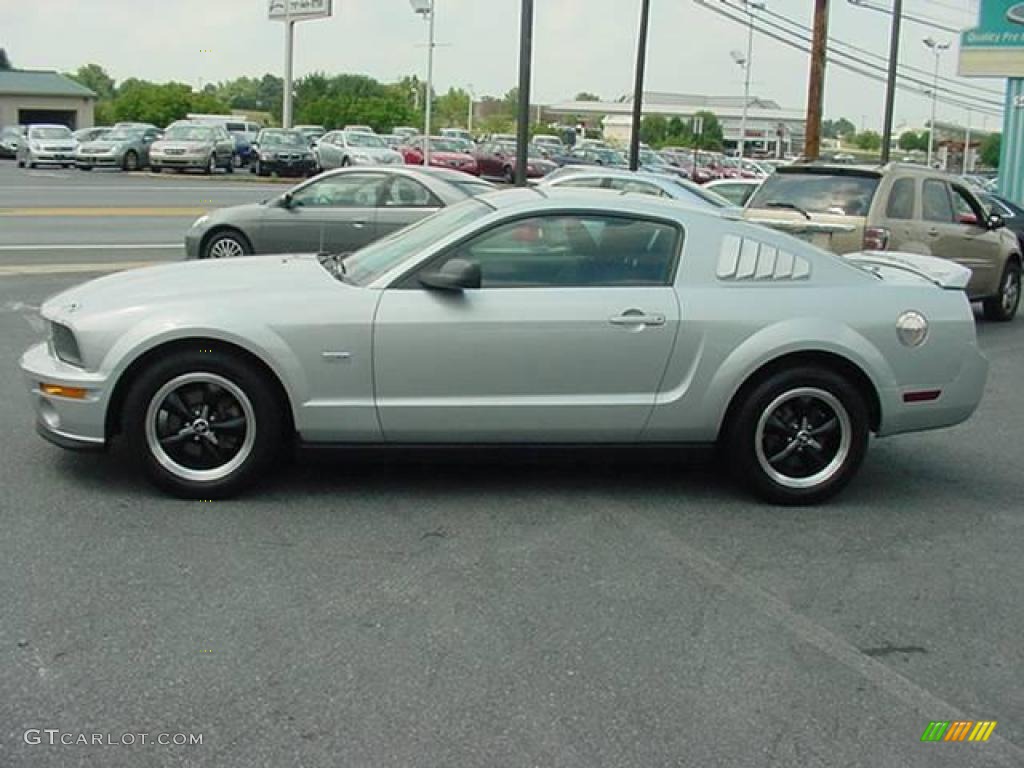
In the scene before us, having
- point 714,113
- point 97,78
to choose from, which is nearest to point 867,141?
point 714,113

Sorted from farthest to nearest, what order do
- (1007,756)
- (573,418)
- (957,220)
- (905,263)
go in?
(957,220) → (905,263) → (573,418) → (1007,756)

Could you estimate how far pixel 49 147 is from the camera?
4169cm

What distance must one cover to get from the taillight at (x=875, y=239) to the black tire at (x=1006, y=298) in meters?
2.90

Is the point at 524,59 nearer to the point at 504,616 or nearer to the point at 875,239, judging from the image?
the point at 875,239

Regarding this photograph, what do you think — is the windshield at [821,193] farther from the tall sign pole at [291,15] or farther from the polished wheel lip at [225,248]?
the tall sign pole at [291,15]

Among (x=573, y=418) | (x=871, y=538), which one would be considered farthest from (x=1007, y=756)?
(x=573, y=418)

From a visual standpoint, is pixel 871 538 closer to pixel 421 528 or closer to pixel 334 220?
pixel 421 528

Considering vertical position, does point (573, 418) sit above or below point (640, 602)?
above

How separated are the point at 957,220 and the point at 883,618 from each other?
30.7 feet

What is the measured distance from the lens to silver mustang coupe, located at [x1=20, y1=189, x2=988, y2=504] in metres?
5.57

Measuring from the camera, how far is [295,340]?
5.56 metres

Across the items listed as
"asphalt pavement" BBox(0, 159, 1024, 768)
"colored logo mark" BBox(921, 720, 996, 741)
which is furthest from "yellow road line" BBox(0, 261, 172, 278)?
"colored logo mark" BBox(921, 720, 996, 741)

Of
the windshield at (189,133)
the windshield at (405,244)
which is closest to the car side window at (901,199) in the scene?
the windshield at (405,244)

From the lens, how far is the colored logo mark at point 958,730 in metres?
3.66
